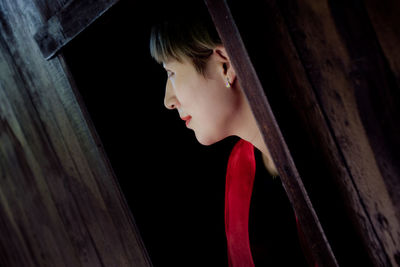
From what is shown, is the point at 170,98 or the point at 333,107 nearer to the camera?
the point at 333,107

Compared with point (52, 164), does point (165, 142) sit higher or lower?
lower

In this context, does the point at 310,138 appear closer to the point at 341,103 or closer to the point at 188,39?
the point at 341,103

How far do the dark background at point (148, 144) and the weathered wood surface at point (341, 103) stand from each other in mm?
522

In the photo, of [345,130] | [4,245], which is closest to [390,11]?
[345,130]

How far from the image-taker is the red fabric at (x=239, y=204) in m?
1.50

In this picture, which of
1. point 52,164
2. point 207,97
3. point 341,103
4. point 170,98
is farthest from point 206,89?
point 52,164

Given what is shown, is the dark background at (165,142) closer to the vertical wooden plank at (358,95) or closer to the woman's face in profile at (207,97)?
the vertical wooden plank at (358,95)

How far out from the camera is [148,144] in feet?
5.04

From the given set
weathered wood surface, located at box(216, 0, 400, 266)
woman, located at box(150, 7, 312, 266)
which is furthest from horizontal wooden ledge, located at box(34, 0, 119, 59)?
weathered wood surface, located at box(216, 0, 400, 266)

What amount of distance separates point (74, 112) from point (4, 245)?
4.20 feet

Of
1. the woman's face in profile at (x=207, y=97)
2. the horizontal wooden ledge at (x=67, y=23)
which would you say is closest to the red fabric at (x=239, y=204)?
the woman's face in profile at (x=207, y=97)

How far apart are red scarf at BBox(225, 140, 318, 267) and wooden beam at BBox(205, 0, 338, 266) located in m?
0.74

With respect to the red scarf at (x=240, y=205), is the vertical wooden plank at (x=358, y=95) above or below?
above

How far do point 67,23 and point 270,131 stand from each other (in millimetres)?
814
